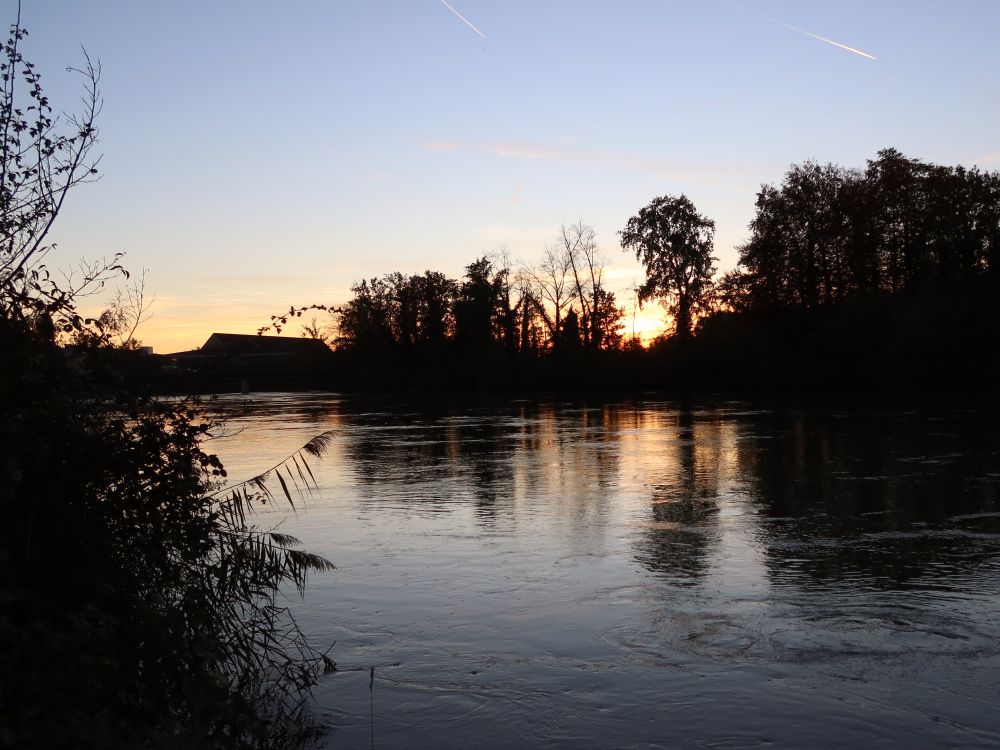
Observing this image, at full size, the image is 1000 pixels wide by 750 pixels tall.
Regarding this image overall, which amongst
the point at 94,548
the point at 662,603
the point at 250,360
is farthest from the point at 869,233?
the point at 250,360

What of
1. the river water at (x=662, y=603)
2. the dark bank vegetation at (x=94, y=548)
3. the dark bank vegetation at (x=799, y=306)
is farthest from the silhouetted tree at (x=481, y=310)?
the dark bank vegetation at (x=94, y=548)

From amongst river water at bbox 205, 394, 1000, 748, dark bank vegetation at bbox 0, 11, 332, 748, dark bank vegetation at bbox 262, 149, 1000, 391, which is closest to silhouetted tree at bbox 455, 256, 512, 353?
dark bank vegetation at bbox 262, 149, 1000, 391

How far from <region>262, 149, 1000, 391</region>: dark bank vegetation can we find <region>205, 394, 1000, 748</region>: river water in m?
35.8

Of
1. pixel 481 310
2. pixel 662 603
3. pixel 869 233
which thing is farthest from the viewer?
pixel 481 310

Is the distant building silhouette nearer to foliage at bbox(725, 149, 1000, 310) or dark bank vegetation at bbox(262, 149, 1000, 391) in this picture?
dark bank vegetation at bbox(262, 149, 1000, 391)

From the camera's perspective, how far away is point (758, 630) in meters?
9.04

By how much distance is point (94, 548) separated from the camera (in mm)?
5605

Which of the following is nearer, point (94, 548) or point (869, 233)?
point (94, 548)

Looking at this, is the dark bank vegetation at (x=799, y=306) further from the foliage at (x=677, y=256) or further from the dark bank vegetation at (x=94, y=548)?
the dark bank vegetation at (x=94, y=548)

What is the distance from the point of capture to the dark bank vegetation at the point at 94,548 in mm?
4480

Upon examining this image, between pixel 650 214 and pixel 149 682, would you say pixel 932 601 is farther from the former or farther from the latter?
pixel 650 214

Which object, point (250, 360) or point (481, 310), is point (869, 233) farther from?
point (250, 360)

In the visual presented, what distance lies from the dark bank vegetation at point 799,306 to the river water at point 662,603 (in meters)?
35.8

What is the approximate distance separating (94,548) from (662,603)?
6.13 m
